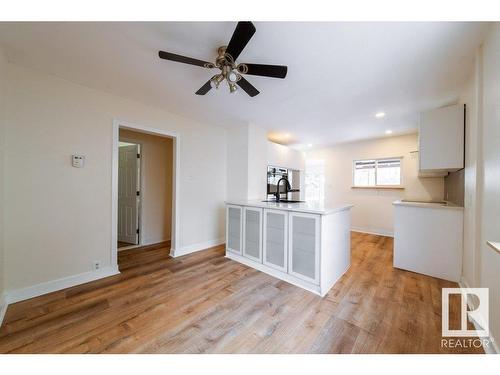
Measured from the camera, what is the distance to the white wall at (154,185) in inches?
151

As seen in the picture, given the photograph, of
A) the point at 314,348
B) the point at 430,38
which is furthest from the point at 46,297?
the point at 430,38

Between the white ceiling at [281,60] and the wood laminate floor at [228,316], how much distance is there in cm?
241

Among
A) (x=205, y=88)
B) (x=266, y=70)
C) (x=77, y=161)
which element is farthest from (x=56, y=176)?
(x=266, y=70)

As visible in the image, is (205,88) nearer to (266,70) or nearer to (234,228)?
(266,70)

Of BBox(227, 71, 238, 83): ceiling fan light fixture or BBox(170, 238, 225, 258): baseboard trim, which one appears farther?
BBox(170, 238, 225, 258): baseboard trim

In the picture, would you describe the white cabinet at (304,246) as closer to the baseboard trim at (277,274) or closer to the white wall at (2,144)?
the baseboard trim at (277,274)

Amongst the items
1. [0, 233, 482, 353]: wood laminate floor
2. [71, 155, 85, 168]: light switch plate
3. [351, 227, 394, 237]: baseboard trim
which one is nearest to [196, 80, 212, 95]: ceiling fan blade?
[71, 155, 85, 168]: light switch plate

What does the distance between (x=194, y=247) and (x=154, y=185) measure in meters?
1.65

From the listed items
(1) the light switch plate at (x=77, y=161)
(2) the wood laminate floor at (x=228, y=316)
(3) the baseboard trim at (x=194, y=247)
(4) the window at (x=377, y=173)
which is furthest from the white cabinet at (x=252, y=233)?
(4) the window at (x=377, y=173)

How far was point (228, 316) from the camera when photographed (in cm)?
171

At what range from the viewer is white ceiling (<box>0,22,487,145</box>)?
1442mm

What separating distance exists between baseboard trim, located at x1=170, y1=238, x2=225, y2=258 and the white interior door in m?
1.23

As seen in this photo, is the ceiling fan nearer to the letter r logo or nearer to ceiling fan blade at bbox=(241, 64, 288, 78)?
ceiling fan blade at bbox=(241, 64, 288, 78)

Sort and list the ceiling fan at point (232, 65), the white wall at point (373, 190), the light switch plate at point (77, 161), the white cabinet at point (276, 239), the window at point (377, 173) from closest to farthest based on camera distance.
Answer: the ceiling fan at point (232, 65) < the light switch plate at point (77, 161) < the white cabinet at point (276, 239) < the white wall at point (373, 190) < the window at point (377, 173)
